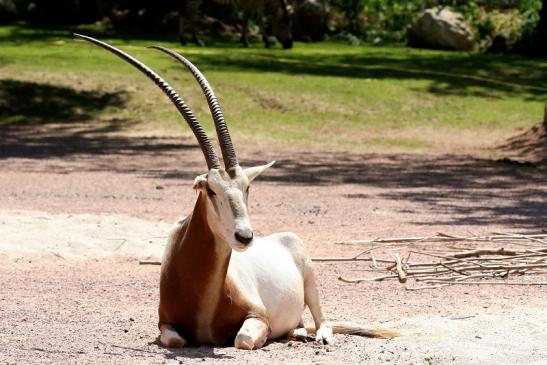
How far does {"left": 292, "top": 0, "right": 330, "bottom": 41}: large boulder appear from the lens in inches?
1468

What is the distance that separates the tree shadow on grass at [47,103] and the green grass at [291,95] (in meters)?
0.02

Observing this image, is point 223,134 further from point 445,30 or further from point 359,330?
point 445,30

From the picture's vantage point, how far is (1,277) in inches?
370

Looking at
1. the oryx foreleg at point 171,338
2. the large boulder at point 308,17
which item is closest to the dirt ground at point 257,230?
the oryx foreleg at point 171,338

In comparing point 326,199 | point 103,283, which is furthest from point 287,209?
point 103,283

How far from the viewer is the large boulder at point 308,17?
1468 inches

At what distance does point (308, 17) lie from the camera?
37.3 m

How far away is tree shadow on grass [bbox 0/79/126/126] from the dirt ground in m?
1.71

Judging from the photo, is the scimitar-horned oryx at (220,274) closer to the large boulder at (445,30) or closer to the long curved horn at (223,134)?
the long curved horn at (223,134)

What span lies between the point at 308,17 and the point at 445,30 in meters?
4.22

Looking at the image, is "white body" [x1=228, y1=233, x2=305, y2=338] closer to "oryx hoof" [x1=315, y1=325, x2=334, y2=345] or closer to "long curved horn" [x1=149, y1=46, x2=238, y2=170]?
"oryx hoof" [x1=315, y1=325, x2=334, y2=345]

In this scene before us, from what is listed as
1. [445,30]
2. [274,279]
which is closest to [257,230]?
[274,279]

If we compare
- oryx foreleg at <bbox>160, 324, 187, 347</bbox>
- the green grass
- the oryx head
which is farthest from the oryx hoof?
the green grass

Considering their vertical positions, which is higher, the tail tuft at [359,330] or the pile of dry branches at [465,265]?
the tail tuft at [359,330]
